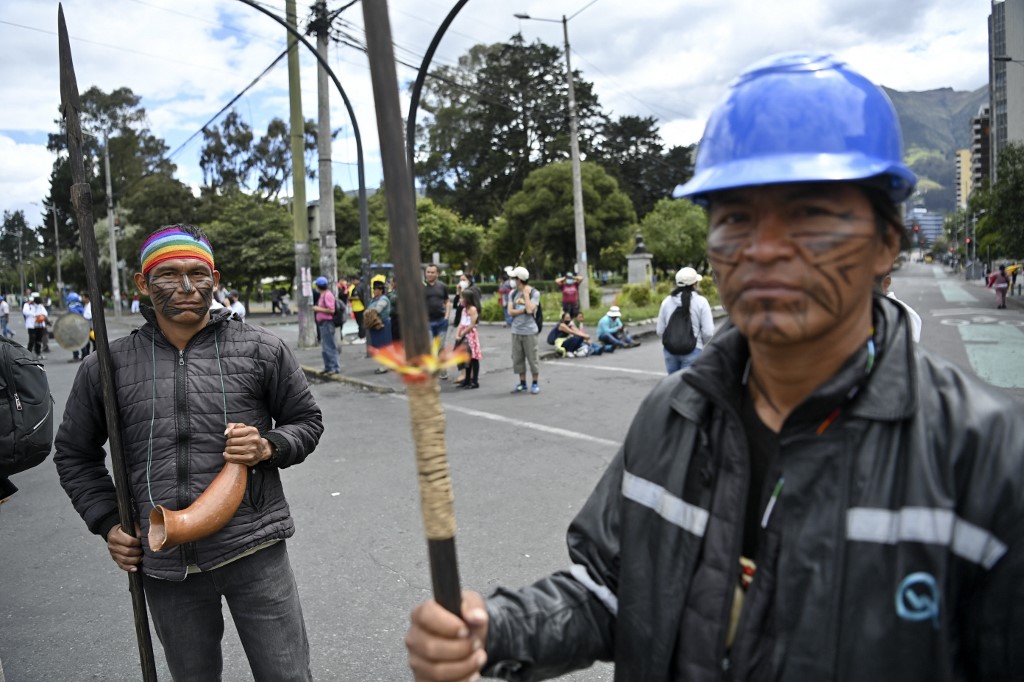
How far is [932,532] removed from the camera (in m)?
1.06

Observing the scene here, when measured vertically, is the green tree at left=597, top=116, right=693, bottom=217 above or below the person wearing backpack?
above

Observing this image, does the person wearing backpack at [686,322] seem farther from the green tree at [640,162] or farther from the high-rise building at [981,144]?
the high-rise building at [981,144]

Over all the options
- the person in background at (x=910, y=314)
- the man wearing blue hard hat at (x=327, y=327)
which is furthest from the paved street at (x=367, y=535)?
the man wearing blue hard hat at (x=327, y=327)

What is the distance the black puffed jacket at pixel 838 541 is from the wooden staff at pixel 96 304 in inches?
59.5

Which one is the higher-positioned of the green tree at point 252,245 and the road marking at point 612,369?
the green tree at point 252,245

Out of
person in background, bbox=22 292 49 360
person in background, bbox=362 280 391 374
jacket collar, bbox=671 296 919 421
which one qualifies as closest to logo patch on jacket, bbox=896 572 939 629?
jacket collar, bbox=671 296 919 421

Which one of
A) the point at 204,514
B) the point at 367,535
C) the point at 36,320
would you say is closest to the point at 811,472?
the point at 204,514

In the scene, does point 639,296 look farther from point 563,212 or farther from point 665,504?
point 665,504

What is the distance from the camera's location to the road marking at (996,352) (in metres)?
10.8

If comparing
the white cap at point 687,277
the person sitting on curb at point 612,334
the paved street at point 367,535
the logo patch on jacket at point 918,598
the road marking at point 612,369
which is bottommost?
the paved street at point 367,535

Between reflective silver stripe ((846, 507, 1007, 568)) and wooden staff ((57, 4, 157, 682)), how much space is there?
2086mm

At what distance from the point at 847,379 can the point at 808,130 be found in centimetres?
38

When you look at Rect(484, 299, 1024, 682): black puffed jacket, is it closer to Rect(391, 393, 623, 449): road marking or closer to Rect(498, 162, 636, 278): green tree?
Rect(391, 393, 623, 449): road marking

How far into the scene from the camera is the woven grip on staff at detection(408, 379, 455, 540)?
1.10 metres
